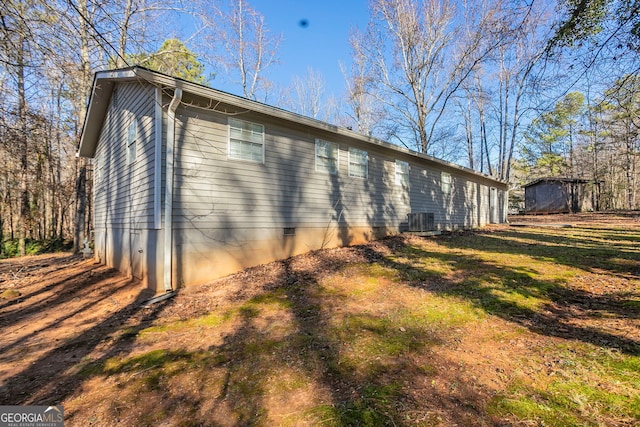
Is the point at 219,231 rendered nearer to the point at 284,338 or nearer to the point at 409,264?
the point at 284,338

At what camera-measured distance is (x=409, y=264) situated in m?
7.37

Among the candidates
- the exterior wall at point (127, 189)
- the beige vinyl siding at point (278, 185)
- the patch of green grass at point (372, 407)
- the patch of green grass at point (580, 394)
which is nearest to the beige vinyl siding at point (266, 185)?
the beige vinyl siding at point (278, 185)

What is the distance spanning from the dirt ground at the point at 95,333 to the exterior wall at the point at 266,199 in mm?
744

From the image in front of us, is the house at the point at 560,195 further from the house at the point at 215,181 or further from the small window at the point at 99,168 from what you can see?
the small window at the point at 99,168

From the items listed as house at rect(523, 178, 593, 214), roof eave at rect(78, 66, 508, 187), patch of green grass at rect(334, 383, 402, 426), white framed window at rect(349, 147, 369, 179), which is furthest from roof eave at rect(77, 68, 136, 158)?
house at rect(523, 178, 593, 214)

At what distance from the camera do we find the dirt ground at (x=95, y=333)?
9.82 ft

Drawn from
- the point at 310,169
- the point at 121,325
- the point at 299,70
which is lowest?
the point at 121,325

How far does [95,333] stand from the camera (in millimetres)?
4773

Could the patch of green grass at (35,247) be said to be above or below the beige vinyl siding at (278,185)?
below

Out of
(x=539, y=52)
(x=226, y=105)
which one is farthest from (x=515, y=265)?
(x=226, y=105)

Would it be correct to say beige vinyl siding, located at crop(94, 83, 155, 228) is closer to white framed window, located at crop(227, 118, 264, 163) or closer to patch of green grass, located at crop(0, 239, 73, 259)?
white framed window, located at crop(227, 118, 264, 163)

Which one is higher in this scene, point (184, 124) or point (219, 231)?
point (184, 124)

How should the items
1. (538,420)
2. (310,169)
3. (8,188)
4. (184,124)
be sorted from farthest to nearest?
(8,188), (310,169), (184,124), (538,420)

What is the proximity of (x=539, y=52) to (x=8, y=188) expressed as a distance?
2393 centimetres
